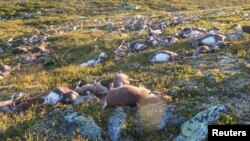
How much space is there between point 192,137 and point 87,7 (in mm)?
46016

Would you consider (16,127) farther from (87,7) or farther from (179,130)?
(87,7)

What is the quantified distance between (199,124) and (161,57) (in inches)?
258

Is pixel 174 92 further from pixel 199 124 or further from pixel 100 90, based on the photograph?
pixel 100 90

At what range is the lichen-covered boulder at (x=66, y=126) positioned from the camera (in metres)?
9.82

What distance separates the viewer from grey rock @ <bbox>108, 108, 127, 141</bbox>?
383 inches

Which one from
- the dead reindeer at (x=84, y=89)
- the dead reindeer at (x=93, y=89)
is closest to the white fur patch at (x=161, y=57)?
the dead reindeer at (x=93, y=89)

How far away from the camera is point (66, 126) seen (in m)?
10.3

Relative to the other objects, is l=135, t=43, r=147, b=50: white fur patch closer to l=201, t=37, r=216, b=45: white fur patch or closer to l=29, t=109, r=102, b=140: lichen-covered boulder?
l=201, t=37, r=216, b=45: white fur patch

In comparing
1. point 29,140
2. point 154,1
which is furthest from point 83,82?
point 154,1

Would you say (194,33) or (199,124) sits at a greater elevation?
(199,124)

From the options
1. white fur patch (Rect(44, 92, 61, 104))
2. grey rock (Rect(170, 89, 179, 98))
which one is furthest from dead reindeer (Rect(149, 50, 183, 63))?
white fur patch (Rect(44, 92, 61, 104))

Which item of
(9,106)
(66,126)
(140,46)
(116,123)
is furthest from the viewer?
(140,46)

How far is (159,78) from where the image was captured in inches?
509

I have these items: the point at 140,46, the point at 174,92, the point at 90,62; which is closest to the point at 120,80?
the point at 174,92
